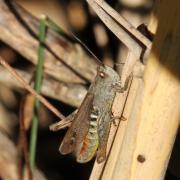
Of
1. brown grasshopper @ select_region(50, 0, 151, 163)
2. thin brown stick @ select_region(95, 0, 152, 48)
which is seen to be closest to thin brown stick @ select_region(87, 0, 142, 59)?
thin brown stick @ select_region(95, 0, 152, 48)

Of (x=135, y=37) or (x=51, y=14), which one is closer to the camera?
(x=135, y=37)

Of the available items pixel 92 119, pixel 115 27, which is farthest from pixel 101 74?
pixel 115 27

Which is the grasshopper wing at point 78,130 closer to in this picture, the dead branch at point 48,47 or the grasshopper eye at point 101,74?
the grasshopper eye at point 101,74

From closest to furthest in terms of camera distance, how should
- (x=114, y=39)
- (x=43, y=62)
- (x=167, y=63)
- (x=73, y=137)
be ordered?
(x=167, y=63)
(x=73, y=137)
(x=43, y=62)
(x=114, y=39)

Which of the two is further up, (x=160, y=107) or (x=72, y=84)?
(x=72, y=84)

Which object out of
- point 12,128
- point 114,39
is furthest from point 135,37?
point 12,128

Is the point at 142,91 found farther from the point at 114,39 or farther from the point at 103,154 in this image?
the point at 114,39

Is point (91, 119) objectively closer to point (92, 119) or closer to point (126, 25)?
point (92, 119)
